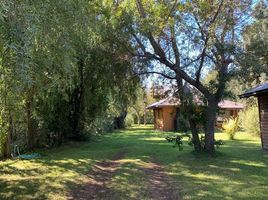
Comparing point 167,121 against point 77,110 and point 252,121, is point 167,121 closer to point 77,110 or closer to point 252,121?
point 252,121

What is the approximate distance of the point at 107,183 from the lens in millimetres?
9945

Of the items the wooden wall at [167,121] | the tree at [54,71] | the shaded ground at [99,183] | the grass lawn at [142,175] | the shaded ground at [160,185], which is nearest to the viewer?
the tree at [54,71]

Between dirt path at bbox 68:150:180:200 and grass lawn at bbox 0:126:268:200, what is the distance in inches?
7.3

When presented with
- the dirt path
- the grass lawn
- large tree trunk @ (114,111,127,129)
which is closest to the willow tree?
the grass lawn

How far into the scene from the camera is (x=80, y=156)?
16.2m

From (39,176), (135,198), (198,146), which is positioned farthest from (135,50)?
(135,198)

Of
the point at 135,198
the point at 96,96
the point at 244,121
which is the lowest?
the point at 135,198

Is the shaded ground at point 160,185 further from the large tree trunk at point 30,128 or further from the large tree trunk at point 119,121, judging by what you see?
the large tree trunk at point 119,121

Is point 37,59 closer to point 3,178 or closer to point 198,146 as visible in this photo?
point 3,178

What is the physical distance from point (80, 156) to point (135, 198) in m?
8.42

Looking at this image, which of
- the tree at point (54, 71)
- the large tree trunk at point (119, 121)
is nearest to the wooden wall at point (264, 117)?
the tree at point (54, 71)

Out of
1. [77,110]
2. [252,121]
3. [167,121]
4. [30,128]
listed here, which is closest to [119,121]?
[167,121]

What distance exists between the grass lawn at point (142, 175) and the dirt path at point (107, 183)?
185 millimetres

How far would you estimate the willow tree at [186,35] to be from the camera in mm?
13672
